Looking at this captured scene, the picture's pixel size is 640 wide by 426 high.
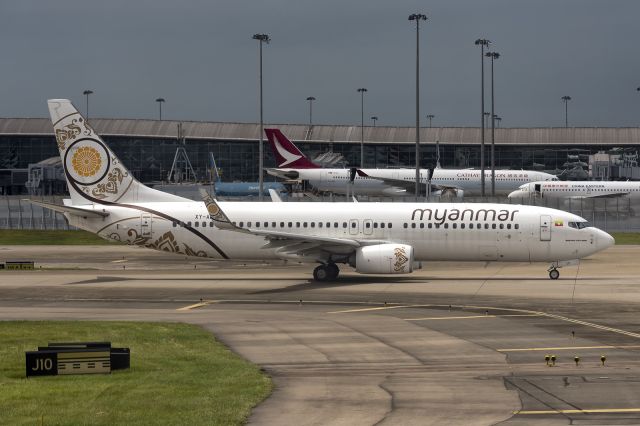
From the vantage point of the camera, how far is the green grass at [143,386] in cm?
1856

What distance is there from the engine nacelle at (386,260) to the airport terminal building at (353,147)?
120m

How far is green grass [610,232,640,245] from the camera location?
7081 centimetres

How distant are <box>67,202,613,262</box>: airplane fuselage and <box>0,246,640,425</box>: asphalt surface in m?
1.45

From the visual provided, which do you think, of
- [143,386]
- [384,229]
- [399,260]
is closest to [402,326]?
[143,386]

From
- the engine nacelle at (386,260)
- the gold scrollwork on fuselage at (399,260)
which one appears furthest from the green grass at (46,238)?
the gold scrollwork on fuselage at (399,260)

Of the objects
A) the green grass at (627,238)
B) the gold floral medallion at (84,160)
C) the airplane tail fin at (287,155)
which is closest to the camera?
the gold floral medallion at (84,160)

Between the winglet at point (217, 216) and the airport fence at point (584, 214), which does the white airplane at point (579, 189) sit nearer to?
the airport fence at point (584, 214)

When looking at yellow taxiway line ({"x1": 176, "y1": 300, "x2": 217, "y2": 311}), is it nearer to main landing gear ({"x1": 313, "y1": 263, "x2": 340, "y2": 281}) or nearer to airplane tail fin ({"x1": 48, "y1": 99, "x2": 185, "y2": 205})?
main landing gear ({"x1": 313, "y1": 263, "x2": 340, "y2": 281})

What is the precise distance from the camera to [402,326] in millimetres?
31703

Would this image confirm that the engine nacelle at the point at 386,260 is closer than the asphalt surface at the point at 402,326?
No

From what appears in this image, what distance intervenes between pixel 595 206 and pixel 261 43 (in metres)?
29.4

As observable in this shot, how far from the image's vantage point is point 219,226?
143 ft

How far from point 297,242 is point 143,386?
79.8 ft

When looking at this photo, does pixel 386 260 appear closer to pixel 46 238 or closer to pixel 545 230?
pixel 545 230
